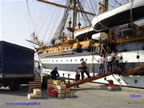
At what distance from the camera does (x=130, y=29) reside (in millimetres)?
8938

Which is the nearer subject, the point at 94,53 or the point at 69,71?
the point at 94,53

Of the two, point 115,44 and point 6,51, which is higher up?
point 115,44

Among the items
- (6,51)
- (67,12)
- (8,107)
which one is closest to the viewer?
(8,107)

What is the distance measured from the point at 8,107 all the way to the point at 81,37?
11700 millimetres

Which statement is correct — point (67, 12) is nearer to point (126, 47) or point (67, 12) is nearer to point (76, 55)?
point (76, 55)

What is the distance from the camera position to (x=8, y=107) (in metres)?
4.86

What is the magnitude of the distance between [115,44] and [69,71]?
5737 millimetres

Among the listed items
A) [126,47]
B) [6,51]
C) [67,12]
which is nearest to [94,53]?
[126,47]

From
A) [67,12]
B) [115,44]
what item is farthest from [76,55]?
[67,12]

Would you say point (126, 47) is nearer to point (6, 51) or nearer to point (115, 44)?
point (115, 44)

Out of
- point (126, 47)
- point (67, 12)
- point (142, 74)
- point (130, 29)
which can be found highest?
point (67, 12)

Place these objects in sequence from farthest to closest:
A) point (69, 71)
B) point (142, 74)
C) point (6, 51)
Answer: point (69, 71) → point (142, 74) → point (6, 51)

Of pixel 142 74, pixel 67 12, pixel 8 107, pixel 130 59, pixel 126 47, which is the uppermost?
pixel 67 12

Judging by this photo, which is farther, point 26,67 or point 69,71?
point 69,71
